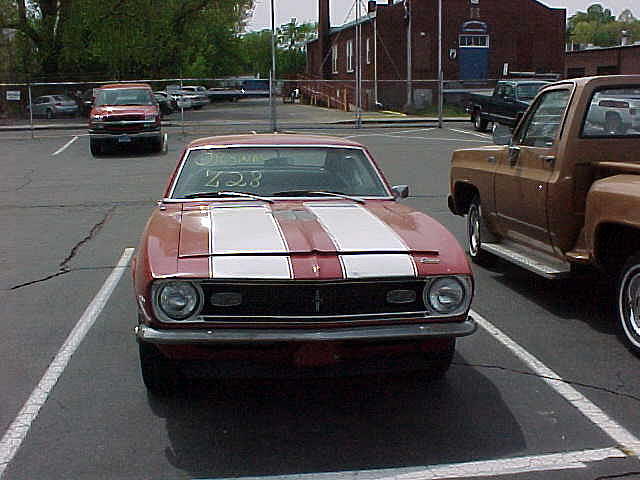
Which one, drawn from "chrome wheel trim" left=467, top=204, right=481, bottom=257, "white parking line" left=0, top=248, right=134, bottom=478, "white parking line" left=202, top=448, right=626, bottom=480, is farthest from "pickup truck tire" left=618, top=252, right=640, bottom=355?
"white parking line" left=0, top=248, right=134, bottom=478

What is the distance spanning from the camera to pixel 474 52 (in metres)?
47.3

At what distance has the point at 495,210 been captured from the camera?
27.4 ft

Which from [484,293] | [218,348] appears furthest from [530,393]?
[484,293]

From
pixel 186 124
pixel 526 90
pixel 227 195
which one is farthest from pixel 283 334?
pixel 186 124

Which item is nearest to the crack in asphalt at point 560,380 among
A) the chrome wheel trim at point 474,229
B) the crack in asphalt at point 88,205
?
the chrome wheel trim at point 474,229

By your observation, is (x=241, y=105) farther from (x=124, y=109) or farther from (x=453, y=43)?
(x=124, y=109)

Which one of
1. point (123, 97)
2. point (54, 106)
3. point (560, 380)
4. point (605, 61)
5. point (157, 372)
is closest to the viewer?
point (157, 372)

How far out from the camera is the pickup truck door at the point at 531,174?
23.2 ft

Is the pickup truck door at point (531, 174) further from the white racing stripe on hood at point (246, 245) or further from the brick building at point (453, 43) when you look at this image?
the brick building at point (453, 43)

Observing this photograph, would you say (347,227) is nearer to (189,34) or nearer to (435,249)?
(435,249)

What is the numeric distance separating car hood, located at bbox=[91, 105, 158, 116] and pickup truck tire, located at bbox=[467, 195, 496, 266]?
14659 millimetres

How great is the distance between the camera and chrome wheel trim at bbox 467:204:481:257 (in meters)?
9.01

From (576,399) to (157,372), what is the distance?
8.31ft

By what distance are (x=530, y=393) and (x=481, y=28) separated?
44.3 m
